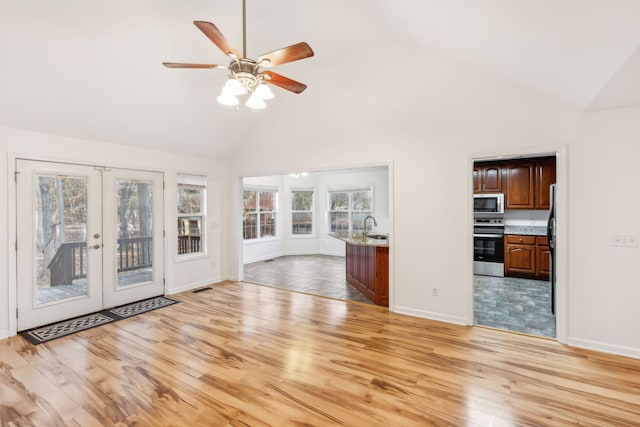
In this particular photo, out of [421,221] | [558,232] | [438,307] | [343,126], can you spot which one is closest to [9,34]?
[343,126]

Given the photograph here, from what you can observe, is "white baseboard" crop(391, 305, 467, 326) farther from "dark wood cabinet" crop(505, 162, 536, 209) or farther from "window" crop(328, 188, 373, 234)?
"window" crop(328, 188, 373, 234)

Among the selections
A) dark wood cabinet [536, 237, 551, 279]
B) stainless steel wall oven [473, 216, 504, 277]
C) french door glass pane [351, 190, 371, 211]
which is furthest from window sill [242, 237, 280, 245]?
dark wood cabinet [536, 237, 551, 279]

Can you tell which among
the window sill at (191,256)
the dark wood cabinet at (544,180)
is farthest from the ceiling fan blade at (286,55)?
the dark wood cabinet at (544,180)

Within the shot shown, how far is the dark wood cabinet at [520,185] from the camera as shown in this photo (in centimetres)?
571

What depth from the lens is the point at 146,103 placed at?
12.5 ft

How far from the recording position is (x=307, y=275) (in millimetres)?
6352

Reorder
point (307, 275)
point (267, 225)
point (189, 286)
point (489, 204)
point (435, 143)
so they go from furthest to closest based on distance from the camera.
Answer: point (267, 225)
point (307, 275)
point (489, 204)
point (189, 286)
point (435, 143)

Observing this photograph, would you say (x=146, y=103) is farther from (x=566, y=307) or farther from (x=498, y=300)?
(x=498, y=300)

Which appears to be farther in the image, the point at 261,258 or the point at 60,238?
the point at 261,258

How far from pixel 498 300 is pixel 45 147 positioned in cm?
661

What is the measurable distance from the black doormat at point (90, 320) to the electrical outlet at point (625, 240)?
5549 millimetres

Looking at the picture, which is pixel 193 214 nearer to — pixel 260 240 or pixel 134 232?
pixel 134 232

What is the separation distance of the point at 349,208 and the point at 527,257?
4.49 metres

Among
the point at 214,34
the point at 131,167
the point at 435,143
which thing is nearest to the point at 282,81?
the point at 214,34
